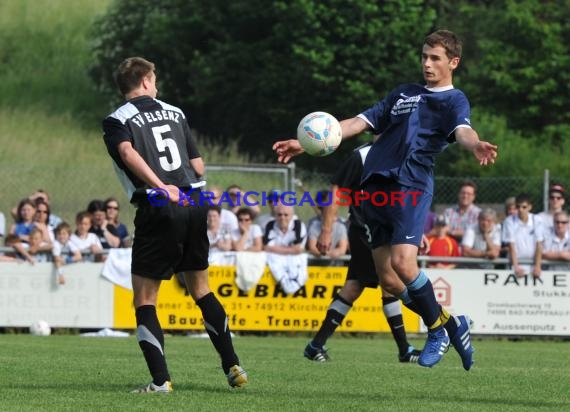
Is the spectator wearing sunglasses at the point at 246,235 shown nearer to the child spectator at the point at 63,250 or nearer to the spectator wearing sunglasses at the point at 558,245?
the child spectator at the point at 63,250

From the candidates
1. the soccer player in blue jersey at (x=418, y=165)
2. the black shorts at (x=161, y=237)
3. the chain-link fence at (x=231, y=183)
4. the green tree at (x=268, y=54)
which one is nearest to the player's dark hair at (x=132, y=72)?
the black shorts at (x=161, y=237)

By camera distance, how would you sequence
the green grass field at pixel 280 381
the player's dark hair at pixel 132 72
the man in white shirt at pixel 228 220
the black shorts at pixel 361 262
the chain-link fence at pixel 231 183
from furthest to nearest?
1. the chain-link fence at pixel 231 183
2. the man in white shirt at pixel 228 220
3. the black shorts at pixel 361 262
4. the player's dark hair at pixel 132 72
5. the green grass field at pixel 280 381

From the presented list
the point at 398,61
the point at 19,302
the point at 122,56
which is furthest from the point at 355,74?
the point at 19,302

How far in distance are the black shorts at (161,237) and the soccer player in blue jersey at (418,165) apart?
869 mm

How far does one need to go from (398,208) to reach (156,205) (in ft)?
5.43

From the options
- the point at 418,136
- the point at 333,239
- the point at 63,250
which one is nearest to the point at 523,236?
the point at 333,239

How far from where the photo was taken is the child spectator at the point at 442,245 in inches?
667

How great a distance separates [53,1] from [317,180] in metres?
38.3

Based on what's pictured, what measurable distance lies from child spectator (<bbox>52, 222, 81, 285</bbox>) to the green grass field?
2.58 metres

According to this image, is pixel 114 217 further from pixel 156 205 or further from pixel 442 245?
pixel 156 205

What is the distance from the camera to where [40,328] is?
16.1 meters

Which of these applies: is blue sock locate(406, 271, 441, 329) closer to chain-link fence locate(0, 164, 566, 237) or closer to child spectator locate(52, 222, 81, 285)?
child spectator locate(52, 222, 81, 285)

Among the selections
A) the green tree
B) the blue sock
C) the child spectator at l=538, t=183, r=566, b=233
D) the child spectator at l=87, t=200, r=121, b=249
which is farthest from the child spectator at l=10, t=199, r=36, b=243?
the green tree

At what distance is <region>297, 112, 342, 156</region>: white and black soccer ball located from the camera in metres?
→ 8.47
